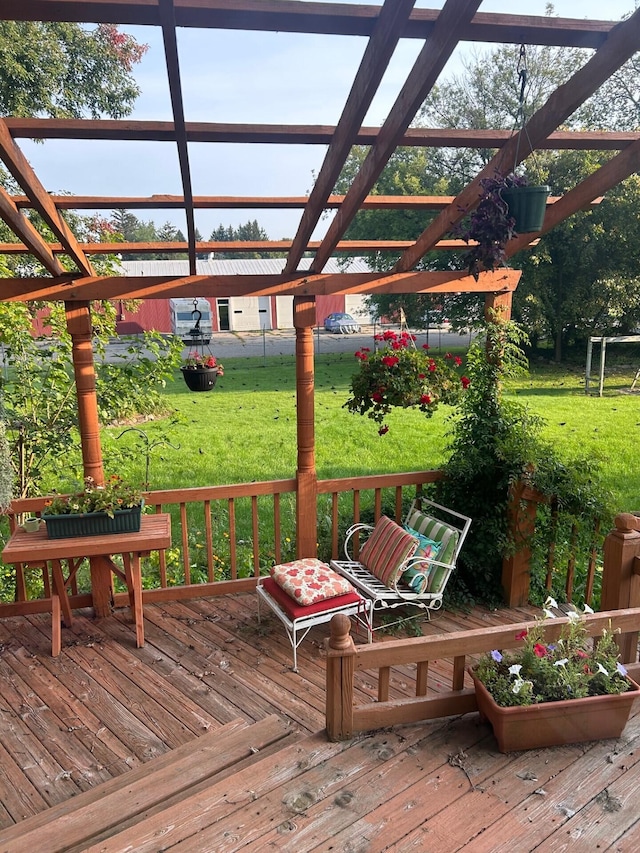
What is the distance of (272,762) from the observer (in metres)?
2.45

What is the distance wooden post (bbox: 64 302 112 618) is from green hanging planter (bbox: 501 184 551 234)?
2.64 meters

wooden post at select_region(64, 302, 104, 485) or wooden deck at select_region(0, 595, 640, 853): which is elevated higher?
wooden post at select_region(64, 302, 104, 485)

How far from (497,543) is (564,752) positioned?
6.07ft

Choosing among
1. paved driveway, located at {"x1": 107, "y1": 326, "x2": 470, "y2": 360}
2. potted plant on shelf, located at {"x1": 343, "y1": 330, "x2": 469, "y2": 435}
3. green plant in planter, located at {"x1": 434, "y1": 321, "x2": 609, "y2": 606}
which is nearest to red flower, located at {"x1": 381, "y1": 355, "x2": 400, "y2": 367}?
potted plant on shelf, located at {"x1": 343, "y1": 330, "x2": 469, "y2": 435}

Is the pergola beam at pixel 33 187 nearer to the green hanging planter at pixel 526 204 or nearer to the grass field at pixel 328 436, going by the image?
the grass field at pixel 328 436

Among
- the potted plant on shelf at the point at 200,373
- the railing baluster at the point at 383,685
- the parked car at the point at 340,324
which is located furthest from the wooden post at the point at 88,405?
the parked car at the point at 340,324

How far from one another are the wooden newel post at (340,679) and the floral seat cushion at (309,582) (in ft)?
3.35

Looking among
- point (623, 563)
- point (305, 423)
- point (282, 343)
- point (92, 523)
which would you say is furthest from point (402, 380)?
point (282, 343)

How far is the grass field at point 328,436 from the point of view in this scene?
717cm

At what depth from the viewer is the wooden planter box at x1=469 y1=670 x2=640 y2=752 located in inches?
93.5

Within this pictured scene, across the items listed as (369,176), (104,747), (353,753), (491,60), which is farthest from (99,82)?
(491,60)

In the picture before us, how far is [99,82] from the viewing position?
24.9ft

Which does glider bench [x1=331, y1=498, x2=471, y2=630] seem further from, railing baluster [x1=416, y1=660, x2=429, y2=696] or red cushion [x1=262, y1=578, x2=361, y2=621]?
railing baluster [x1=416, y1=660, x2=429, y2=696]

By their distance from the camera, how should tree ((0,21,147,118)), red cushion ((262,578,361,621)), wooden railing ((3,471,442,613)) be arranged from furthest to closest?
tree ((0,21,147,118)) < wooden railing ((3,471,442,613)) < red cushion ((262,578,361,621))
